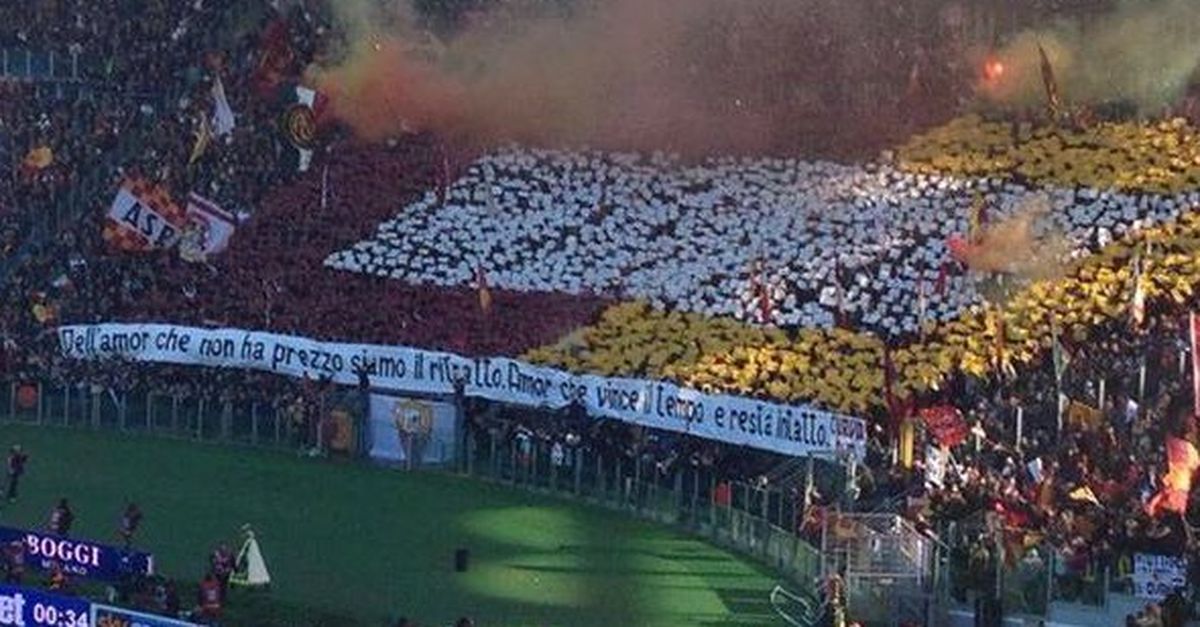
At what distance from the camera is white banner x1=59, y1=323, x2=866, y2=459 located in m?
40.2

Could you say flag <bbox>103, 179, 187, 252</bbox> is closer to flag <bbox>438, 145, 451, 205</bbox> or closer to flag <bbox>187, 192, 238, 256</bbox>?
flag <bbox>187, 192, 238, 256</bbox>

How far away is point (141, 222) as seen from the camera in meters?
49.9

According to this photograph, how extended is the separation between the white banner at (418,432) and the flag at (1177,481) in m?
12.8

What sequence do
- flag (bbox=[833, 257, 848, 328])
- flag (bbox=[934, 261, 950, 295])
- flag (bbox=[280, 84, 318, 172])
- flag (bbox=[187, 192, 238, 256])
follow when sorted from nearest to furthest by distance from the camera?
flag (bbox=[833, 257, 848, 328]), flag (bbox=[934, 261, 950, 295]), flag (bbox=[187, 192, 238, 256]), flag (bbox=[280, 84, 318, 172])

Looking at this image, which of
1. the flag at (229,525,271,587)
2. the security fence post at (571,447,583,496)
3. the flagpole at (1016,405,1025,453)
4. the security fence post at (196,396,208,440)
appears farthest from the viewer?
the security fence post at (196,396,208,440)

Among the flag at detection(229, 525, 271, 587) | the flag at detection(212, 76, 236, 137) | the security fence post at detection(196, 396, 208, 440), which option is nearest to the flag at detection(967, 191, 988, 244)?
the security fence post at detection(196, 396, 208, 440)

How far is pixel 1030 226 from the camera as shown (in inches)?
1795

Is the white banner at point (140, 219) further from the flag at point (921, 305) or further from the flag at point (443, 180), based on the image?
the flag at point (921, 305)

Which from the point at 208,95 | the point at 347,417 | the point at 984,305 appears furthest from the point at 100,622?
the point at 208,95

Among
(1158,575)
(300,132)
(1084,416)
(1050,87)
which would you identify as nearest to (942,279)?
(1050,87)

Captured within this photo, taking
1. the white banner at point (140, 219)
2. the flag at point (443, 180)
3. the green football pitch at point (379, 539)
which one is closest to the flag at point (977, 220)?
the green football pitch at point (379, 539)

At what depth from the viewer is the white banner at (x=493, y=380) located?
4019 cm

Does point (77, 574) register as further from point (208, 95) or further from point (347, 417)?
point (208, 95)

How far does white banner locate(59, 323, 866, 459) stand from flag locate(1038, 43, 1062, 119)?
35.6 feet
